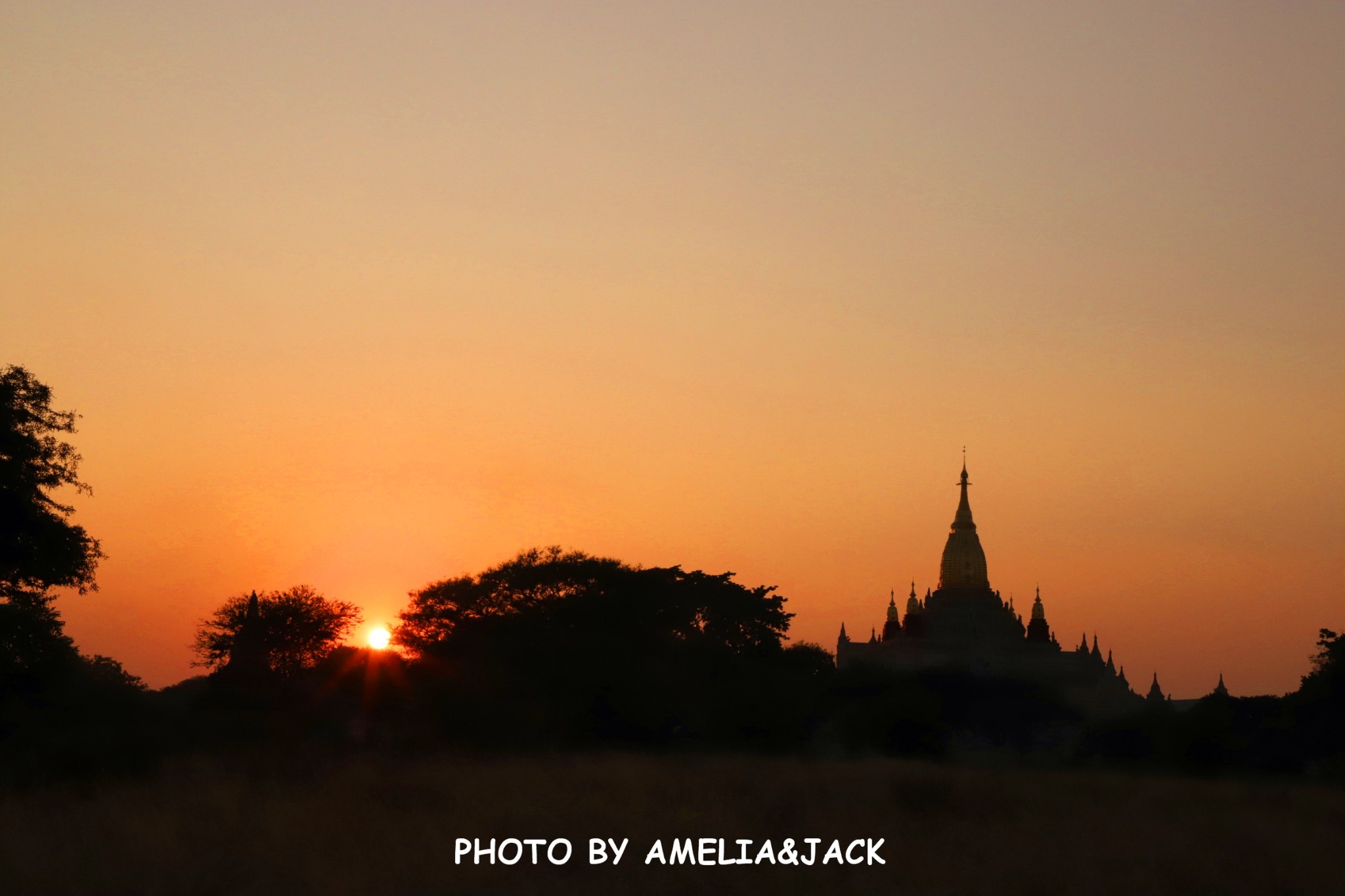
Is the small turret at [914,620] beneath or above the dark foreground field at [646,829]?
above

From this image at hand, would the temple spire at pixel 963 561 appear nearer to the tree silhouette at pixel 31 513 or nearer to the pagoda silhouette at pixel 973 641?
the pagoda silhouette at pixel 973 641

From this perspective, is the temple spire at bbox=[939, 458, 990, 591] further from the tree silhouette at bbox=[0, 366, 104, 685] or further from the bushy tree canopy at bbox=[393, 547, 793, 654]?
the tree silhouette at bbox=[0, 366, 104, 685]

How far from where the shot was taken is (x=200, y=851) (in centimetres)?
1491

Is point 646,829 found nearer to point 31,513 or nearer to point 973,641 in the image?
point 31,513

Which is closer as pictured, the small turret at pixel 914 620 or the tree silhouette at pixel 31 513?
the tree silhouette at pixel 31 513

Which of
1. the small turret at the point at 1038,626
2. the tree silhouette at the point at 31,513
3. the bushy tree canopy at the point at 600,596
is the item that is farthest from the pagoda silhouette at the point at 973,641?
the tree silhouette at the point at 31,513

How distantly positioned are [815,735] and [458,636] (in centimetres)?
A: 1665

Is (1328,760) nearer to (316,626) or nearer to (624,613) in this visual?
(624,613)

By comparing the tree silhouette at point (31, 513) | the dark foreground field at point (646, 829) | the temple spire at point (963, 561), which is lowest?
the dark foreground field at point (646, 829)

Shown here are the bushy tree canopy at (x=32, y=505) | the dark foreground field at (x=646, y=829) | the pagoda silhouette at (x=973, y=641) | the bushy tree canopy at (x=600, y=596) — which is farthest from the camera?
the pagoda silhouette at (x=973, y=641)

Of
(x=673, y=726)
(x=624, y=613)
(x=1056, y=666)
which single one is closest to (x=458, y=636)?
(x=624, y=613)

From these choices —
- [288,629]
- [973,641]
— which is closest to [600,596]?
[288,629]

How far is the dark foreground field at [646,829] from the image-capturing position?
14.2 m

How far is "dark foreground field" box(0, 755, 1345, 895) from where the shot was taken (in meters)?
14.2
